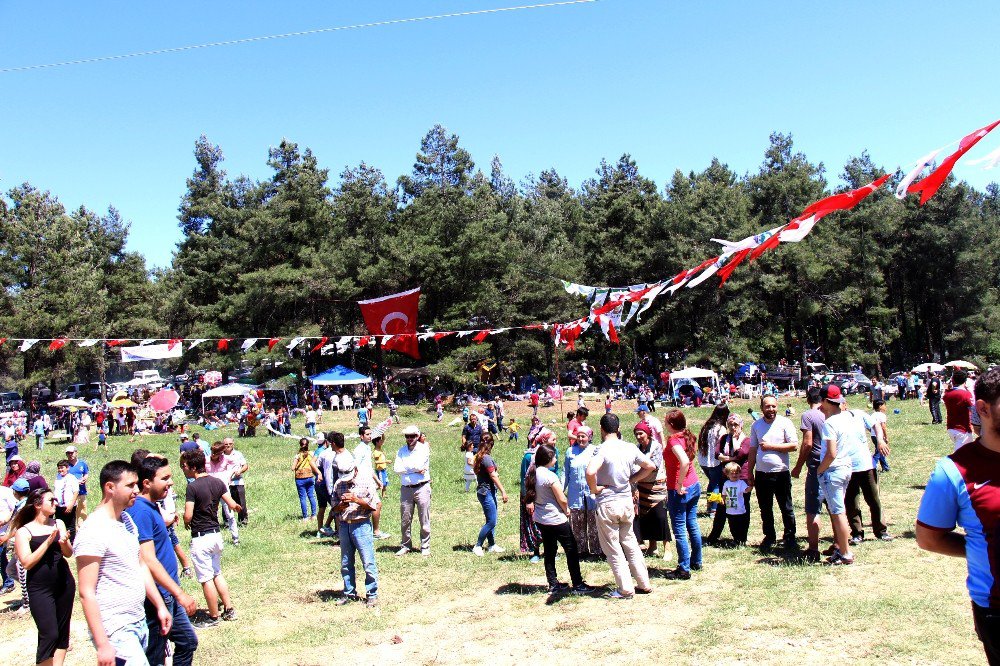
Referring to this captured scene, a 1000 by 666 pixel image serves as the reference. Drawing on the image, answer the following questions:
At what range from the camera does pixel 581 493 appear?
7480 millimetres

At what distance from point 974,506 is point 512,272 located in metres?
35.8

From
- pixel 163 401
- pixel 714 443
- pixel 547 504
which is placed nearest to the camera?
pixel 547 504

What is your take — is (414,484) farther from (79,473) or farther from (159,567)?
(79,473)

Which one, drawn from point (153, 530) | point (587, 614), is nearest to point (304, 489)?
point (587, 614)

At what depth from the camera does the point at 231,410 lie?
34.0 meters

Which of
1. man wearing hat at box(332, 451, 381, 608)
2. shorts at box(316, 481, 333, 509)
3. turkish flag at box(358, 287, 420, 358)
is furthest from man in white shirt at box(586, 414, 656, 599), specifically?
turkish flag at box(358, 287, 420, 358)

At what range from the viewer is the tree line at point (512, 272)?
1446 inches

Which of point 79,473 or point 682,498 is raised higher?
point 79,473

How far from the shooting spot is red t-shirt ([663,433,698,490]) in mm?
6965

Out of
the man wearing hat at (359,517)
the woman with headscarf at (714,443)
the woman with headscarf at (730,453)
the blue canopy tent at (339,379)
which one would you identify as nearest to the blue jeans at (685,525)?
the woman with headscarf at (730,453)

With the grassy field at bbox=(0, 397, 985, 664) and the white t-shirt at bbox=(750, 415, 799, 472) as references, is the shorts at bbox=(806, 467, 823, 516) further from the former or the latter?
the grassy field at bbox=(0, 397, 985, 664)

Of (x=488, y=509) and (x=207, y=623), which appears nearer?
(x=207, y=623)

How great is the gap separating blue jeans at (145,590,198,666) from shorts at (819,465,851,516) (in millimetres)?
5399

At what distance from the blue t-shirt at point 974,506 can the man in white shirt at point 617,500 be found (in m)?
3.39
